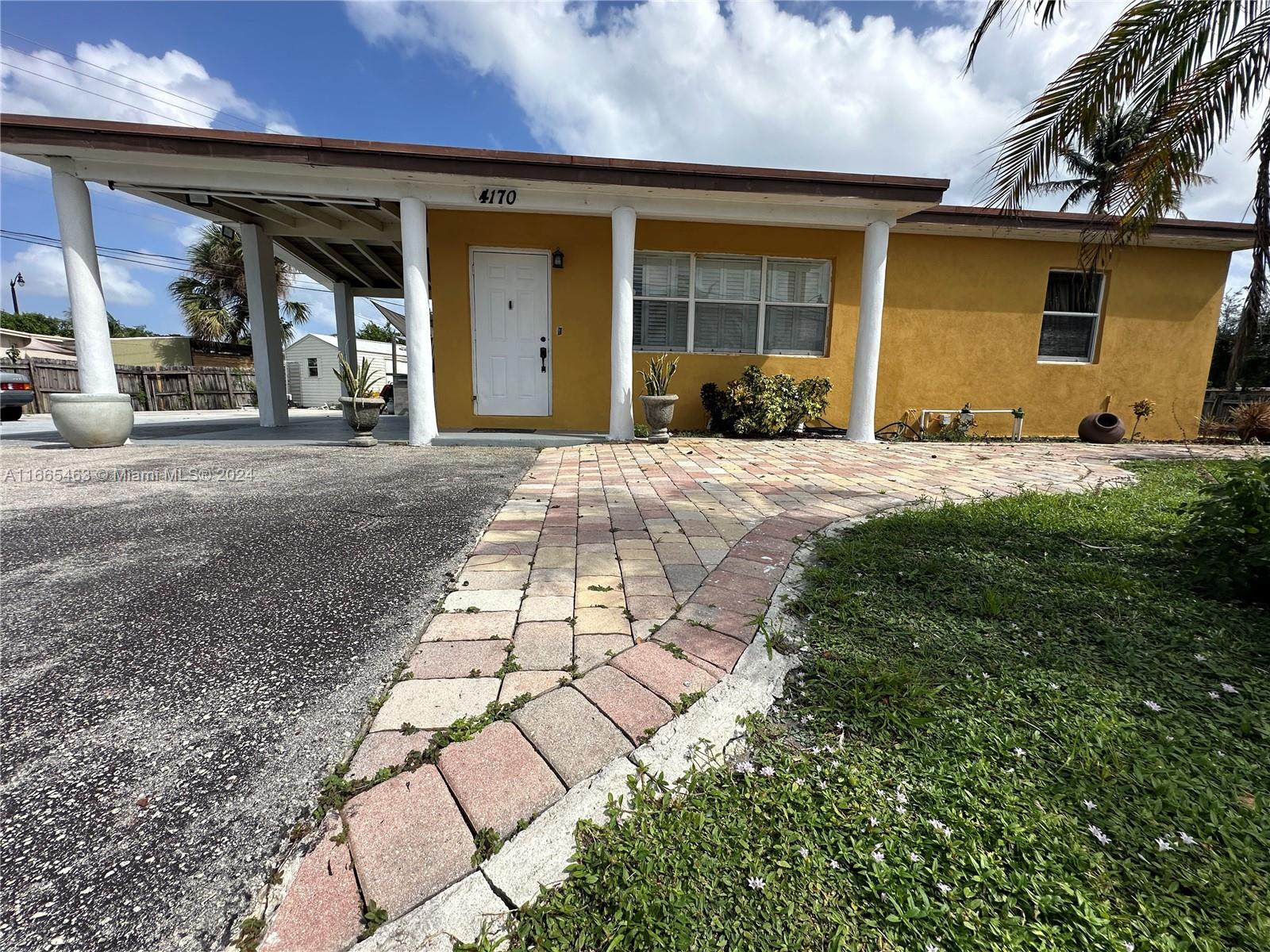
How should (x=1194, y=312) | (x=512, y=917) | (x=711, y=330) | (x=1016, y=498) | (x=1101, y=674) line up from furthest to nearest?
(x=1194, y=312) → (x=711, y=330) → (x=1016, y=498) → (x=1101, y=674) → (x=512, y=917)

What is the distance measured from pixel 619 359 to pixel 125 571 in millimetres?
5115

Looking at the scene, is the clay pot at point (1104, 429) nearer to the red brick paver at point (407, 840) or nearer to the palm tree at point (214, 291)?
the red brick paver at point (407, 840)

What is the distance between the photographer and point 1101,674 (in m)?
1.68

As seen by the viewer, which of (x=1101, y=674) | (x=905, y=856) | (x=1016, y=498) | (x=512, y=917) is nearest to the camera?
(x=512, y=917)

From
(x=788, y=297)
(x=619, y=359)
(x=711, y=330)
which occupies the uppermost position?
(x=788, y=297)

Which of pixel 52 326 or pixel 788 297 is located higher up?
pixel 52 326

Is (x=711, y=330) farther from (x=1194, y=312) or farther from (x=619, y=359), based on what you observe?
(x=1194, y=312)

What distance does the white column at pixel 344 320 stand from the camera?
470 inches

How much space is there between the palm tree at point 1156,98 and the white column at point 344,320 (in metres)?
12.1

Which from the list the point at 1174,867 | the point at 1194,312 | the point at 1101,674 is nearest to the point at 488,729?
the point at 1174,867

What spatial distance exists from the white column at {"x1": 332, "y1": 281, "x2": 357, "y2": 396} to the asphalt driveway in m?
9.02

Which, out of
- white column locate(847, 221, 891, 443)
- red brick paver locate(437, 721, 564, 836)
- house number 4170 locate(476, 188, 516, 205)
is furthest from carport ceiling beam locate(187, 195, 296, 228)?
red brick paver locate(437, 721, 564, 836)

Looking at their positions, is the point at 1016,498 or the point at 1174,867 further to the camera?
the point at 1016,498

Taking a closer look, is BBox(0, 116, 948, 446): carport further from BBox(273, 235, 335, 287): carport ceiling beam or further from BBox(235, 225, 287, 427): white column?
BBox(273, 235, 335, 287): carport ceiling beam
